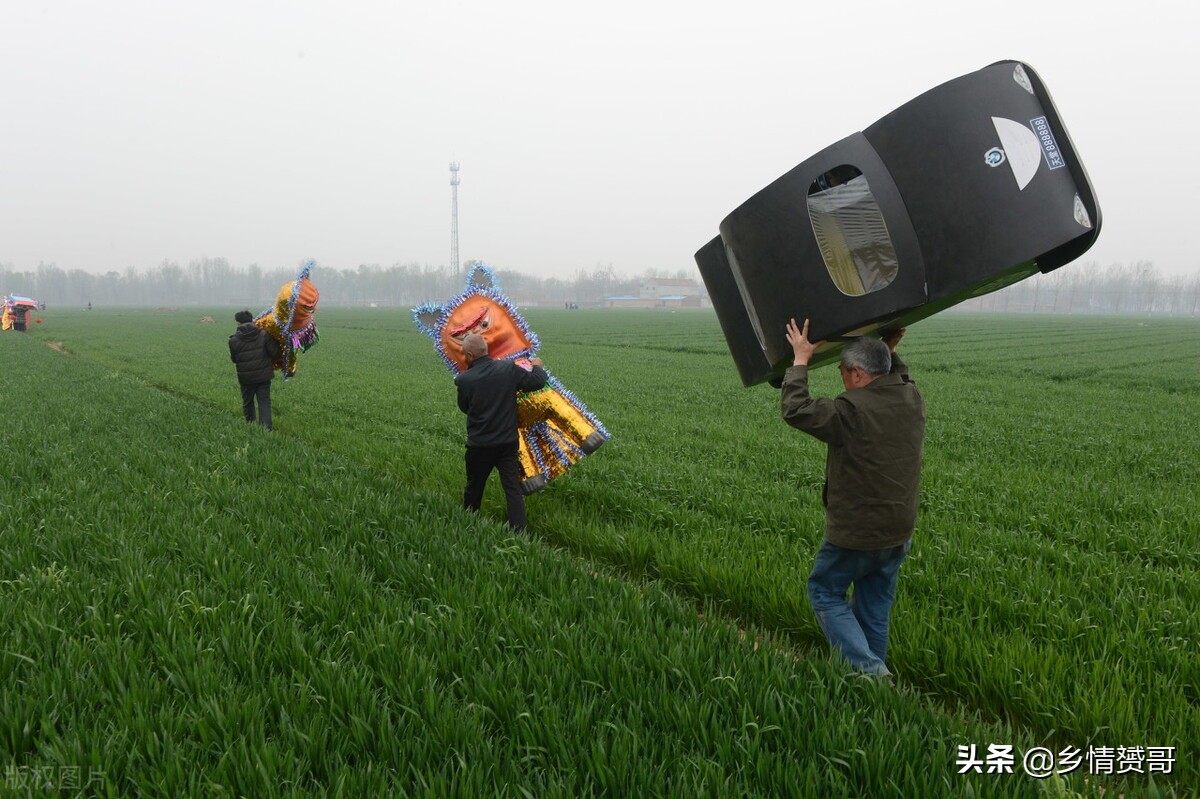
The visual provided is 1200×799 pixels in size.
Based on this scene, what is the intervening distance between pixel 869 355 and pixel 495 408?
122 inches

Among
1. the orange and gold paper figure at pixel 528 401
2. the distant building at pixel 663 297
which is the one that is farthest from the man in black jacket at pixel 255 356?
the distant building at pixel 663 297

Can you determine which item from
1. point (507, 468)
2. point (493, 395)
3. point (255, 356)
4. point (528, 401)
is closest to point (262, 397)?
point (255, 356)

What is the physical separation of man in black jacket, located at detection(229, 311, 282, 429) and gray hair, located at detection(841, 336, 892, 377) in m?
8.82

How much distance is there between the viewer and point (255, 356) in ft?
31.7

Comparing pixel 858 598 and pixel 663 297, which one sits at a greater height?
pixel 663 297

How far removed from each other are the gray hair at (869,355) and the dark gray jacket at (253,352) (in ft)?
29.3

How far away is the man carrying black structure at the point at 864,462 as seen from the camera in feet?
9.83

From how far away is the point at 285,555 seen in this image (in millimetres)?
4320

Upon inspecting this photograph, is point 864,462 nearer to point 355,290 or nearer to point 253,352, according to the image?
point 253,352

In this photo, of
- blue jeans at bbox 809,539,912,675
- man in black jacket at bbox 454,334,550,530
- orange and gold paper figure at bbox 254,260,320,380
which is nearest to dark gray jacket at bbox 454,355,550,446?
man in black jacket at bbox 454,334,550,530

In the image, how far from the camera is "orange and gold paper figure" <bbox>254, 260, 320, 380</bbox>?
9266 millimetres

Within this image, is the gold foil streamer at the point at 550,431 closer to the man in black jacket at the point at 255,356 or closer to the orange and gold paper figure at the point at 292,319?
the orange and gold paper figure at the point at 292,319

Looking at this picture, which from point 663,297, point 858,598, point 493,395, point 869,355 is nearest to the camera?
point 869,355

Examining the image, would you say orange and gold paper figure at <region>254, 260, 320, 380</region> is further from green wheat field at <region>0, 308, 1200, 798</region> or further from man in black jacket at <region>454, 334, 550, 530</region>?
man in black jacket at <region>454, 334, 550, 530</region>
